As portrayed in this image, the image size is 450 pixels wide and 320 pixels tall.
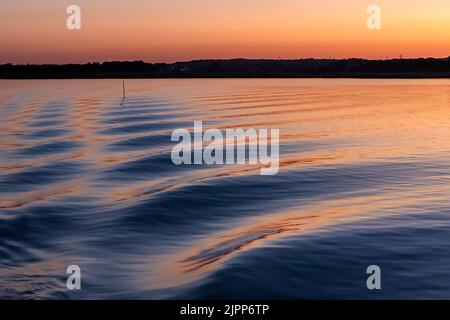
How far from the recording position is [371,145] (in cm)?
3006

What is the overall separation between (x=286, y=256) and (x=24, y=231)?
6300mm

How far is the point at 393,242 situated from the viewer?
12938 millimetres

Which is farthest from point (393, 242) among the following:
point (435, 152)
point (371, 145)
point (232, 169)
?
point (371, 145)

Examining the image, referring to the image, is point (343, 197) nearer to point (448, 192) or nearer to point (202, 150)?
point (448, 192)

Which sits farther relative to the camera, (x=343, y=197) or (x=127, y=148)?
(x=127, y=148)

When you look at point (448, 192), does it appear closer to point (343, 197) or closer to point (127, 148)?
point (343, 197)

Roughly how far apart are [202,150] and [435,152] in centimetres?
1014

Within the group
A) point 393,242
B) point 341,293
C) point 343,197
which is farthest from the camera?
point 343,197

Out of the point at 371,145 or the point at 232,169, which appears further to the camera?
the point at 371,145
